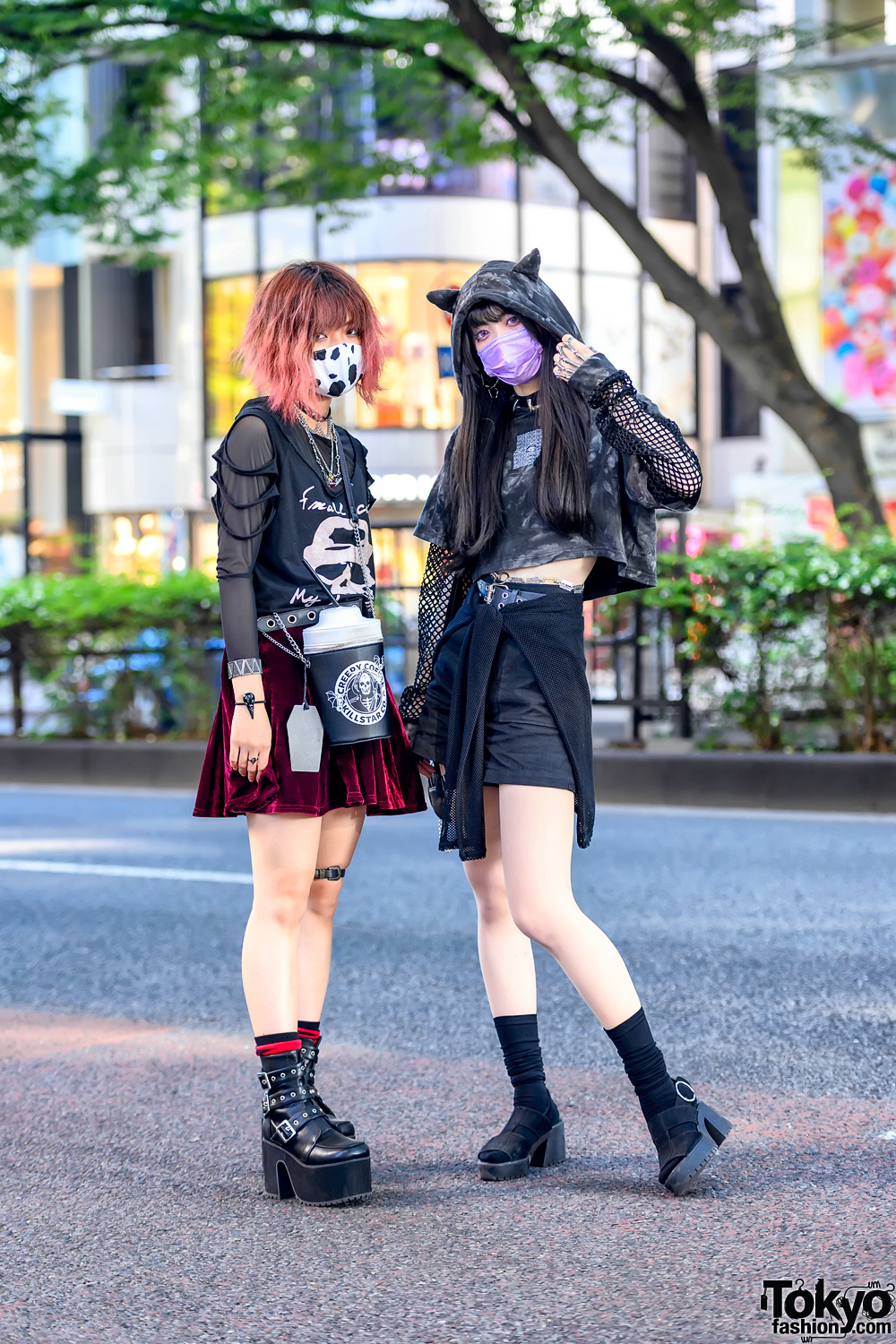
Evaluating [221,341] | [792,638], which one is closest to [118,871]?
[792,638]

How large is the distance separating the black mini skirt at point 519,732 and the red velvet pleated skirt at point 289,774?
264 mm

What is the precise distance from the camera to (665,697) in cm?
1170

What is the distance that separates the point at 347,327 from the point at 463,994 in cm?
267

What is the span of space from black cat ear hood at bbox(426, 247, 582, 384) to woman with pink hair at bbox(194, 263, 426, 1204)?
0.71ft

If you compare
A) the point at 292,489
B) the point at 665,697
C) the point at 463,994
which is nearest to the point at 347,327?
the point at 292,489

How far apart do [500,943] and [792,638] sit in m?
7.50

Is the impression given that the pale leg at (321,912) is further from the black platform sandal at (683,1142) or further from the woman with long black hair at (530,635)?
the black platform sandal at (683,1142)

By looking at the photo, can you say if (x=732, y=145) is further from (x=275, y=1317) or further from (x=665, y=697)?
(x=275, y=1317)

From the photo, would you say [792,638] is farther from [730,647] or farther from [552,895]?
[552,895]

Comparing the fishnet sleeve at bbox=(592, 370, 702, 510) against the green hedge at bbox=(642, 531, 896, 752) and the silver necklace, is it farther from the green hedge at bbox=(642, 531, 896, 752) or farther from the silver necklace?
the green hedge at bbox=(642, 531, 896, 752)

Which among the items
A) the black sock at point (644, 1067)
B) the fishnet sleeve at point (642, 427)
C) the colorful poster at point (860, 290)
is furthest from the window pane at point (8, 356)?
the black sock at point (644, 1067)

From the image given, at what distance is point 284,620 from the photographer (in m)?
3.65

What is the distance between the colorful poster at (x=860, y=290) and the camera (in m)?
20.2

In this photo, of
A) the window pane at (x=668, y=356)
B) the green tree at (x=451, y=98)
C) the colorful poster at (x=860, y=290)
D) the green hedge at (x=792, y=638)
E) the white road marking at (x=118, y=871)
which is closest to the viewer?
the white road marking at (x=118, y=871)
